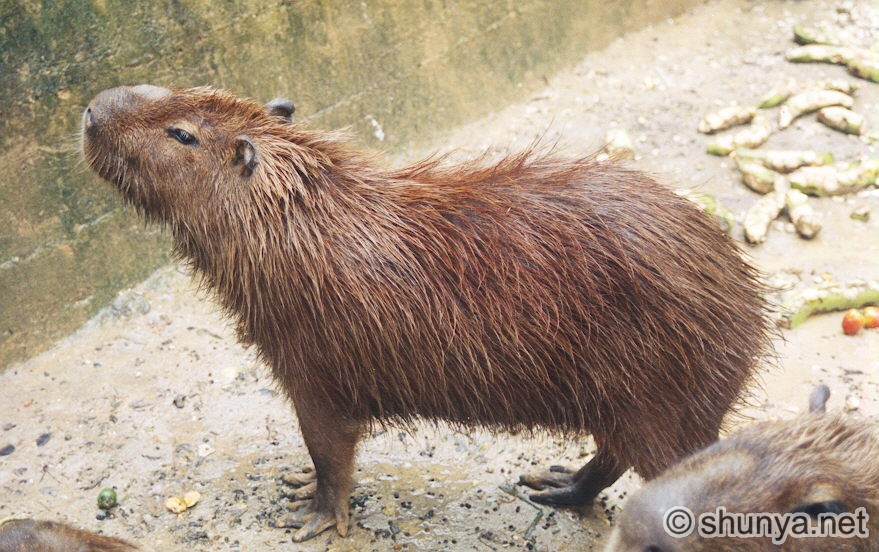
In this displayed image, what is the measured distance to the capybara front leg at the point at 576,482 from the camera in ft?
12.9

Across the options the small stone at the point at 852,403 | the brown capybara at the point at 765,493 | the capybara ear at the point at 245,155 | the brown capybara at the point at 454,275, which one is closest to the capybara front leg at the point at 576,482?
the brown capybara at the point at 454,275

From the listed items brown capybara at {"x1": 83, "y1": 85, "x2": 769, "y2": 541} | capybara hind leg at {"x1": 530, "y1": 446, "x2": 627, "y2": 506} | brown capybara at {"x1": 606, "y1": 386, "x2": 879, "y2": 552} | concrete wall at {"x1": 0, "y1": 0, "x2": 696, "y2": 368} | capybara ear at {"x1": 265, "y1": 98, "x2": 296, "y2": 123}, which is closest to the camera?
brown capybara at {"x1": 606, "y1": 386, "x2": 879, "y2": 552}

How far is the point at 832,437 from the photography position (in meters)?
2.77

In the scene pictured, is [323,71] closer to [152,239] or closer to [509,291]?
[152,239]

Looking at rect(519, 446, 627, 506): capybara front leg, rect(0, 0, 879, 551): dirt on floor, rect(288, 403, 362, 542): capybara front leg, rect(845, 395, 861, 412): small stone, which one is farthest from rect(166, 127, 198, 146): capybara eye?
rect(845, 395, 861, 412): small stone

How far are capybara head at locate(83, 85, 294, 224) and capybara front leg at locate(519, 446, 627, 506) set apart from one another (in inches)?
71.9

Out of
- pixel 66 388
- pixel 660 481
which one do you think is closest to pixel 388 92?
pixel 66 388

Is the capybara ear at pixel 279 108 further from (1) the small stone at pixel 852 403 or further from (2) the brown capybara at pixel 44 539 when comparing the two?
(1) the small stone at pixel 852 403

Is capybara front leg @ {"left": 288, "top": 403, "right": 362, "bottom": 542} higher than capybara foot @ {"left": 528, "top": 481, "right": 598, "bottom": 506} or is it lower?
higher

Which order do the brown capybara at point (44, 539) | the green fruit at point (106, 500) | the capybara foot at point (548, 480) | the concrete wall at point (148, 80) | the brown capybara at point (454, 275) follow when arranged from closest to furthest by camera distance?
the brown capybara at point (44, 539) < the brown capybara at point (454, 275) < the green fruit at point (106, 500) < the capybara foot at point (548, 480) < the concrete wall at point (148, 80)

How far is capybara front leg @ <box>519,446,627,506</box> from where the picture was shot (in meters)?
3.93

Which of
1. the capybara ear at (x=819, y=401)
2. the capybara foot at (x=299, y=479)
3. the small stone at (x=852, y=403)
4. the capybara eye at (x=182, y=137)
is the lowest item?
the small stone at (x=852, y=403)

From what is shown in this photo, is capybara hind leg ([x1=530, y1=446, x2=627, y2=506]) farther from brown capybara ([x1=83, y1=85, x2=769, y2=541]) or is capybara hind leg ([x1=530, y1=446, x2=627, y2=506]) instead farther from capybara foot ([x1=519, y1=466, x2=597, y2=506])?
brown capybara ([x1=83, y1=85, x2=769, y2=541])

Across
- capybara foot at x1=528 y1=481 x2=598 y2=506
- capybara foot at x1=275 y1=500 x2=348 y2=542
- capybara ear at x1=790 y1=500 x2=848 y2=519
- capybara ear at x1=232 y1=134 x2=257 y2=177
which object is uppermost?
capybara ear at x1=232 y1=134 x2=257 y2=177
